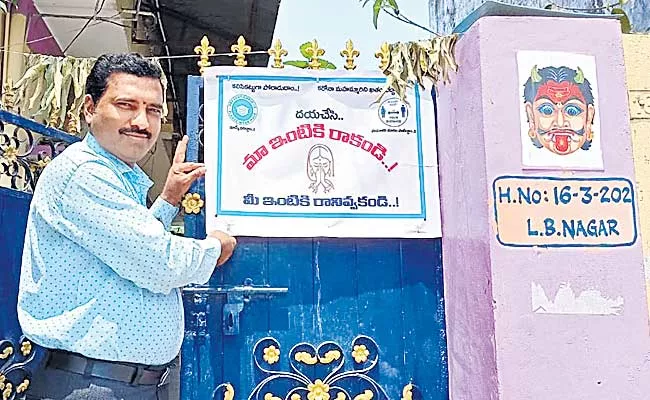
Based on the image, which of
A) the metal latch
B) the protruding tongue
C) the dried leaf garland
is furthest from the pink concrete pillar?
the dried leaf garland

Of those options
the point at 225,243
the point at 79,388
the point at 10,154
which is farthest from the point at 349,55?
the point at 79,388

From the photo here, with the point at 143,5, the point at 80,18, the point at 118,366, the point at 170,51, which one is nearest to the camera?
the point at 118,366

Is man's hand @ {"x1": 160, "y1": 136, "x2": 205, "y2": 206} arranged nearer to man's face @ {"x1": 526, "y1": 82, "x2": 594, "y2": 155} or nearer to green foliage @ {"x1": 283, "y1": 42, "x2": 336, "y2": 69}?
green foliage @ {"x1": 283, "y1": 42, "x2": 336, "y2": 69}

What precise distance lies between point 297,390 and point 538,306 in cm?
99

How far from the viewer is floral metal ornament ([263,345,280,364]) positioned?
289 centimetres

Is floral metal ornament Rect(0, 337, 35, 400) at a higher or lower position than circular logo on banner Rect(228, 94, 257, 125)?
lower

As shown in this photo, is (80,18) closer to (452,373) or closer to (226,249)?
(226,249)

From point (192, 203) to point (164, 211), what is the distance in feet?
0.75

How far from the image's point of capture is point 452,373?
117 inches

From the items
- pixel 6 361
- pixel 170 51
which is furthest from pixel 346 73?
pixel 170 51

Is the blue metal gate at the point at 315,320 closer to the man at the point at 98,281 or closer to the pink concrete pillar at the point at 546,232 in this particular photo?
the pink concrete pillar at the point at 546,232

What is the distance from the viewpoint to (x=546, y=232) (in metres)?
2.71

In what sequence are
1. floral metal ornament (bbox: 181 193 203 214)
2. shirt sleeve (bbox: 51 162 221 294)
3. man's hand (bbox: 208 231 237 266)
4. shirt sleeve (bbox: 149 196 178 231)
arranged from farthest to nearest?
floral metal ornament (bbox: 181 193 203 214) < shirt sleeve (bbox: 149 196 178 231) < man's hand (bbox: 208 231 237 266) < shirt sleeve (bbox: 51 162 221 294)

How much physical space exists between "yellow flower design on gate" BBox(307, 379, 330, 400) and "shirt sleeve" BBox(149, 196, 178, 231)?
86 cm
